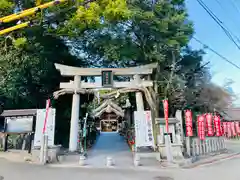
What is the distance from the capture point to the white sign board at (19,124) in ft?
33.5

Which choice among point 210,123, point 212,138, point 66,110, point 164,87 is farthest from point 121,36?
point 212,138

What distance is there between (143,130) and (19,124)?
6534mm

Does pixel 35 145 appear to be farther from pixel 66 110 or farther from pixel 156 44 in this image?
pixel 156 44

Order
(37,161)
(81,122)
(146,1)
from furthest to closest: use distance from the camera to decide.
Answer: (81,122)
(146,1)
(37,161)

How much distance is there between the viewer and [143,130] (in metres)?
10.6

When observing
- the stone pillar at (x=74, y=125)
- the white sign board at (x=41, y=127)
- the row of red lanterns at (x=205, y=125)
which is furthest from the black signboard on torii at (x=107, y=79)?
the row of red lanterns at (x=205, y=125)

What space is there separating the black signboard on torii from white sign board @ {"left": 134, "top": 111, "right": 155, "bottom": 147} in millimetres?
2333

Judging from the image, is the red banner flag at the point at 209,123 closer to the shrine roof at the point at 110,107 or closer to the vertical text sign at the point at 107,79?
the vertical text sign at the point at 107,79

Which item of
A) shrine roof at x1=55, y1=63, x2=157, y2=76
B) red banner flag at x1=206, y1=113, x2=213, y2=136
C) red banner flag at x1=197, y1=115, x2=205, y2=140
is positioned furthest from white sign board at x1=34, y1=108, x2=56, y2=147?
red banner flag at x1=206, y1=113, x2=213, y2=136

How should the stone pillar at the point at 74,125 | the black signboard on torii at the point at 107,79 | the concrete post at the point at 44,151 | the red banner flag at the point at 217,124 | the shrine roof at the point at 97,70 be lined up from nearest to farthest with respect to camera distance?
the concrete post at the point at 44,151
the stone pillar at the point at 74,125
the black signboard on torii at the point at 107,79
the shrine roof at the point at 97,70
the red banner flag at the point at 217,124

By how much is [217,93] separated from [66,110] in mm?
11481

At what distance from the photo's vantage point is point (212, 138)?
1267cm

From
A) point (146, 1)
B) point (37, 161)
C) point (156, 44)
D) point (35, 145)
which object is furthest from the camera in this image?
point (146, 1)

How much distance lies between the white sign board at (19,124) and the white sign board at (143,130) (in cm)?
557
